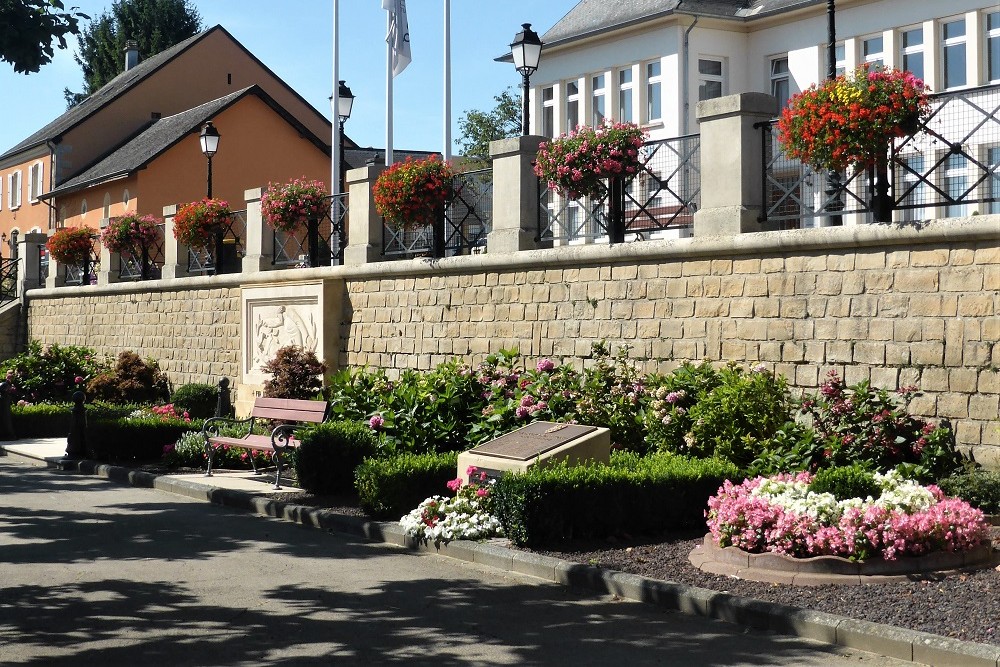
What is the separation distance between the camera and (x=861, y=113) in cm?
1017

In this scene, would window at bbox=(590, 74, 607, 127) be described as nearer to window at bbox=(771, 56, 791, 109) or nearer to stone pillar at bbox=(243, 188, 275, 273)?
window at bbox=(771, 56, 791, 109)

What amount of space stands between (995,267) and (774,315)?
2283mm

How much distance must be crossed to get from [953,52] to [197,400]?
1893cm

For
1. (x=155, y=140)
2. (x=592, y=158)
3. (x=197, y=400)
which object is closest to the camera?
(x=592, y=158)

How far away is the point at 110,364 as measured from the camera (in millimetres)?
25594

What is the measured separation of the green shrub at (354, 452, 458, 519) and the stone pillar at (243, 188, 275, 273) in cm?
958

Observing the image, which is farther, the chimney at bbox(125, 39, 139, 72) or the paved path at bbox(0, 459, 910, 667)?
the chimney at bbox(125, 39, 139, 72)

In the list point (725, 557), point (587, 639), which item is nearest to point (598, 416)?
point (725, 557)

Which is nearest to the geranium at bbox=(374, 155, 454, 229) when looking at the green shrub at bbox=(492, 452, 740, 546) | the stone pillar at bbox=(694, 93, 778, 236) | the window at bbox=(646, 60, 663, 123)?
the stone pillar at bbox=(694, 93, 778, 236)

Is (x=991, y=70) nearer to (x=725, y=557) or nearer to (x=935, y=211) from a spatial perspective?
(x=935, y=211)

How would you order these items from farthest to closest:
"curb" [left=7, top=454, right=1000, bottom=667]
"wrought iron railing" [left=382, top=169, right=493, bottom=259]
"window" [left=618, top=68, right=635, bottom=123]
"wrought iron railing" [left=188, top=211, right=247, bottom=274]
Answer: "window" [left=618, top=68, right=635, bottom=123] → "wrought iron railing" [left=188, top=211, right=247, bottom=274] → "wrought iron railing" [left=382, top=169, right=493, bottom=259] → "curb" [left=7, top=454, right=1000, bottom=667]

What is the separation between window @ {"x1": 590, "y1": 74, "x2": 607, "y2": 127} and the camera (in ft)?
114

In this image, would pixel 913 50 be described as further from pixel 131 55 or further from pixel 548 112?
pixel 131 55

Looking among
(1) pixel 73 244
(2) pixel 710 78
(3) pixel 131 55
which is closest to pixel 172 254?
(1) pixel 73 244
